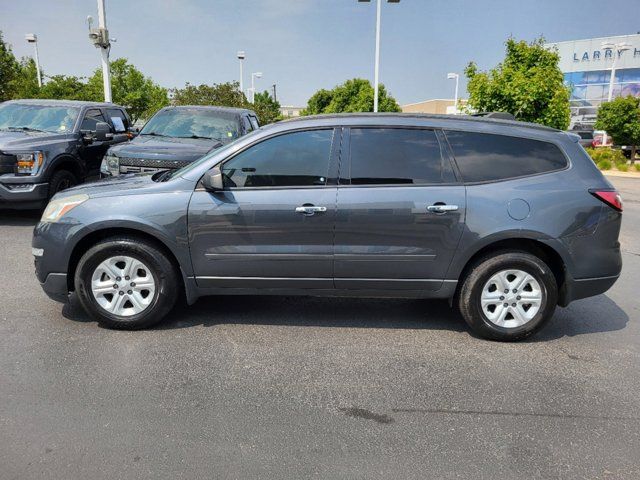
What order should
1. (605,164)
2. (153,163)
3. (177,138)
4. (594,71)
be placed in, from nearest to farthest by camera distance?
(153,163)
(177,138)
(605,164)
(594,71)

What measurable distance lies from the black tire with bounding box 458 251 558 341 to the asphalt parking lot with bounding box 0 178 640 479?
0.43 ft

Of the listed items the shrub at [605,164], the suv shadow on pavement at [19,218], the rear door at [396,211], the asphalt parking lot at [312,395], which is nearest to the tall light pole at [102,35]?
the suv shadow on pavement at [19,218]

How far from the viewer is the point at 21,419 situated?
3.10 meters

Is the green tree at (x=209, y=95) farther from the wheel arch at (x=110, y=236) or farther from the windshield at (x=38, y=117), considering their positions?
the wheel arch at (x=110, y=236)

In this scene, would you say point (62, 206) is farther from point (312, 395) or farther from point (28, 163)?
point (28, 163)

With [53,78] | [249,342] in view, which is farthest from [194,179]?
[53,78]

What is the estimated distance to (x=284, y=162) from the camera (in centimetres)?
434

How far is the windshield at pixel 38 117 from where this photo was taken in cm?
911

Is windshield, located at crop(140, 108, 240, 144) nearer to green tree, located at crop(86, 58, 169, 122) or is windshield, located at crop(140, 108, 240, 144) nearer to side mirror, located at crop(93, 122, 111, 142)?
side mirror, located at crop(93, 122, 111, 142)

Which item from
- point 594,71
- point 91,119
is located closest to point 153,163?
point 91,119

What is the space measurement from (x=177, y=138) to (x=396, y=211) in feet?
18.4

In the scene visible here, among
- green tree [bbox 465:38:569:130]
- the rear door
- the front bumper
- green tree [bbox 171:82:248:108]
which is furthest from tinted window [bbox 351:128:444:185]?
green tree [bbox 171:82:248:108]

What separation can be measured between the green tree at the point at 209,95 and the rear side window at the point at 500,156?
64.0 ft

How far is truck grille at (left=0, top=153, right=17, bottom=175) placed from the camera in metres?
7.96
